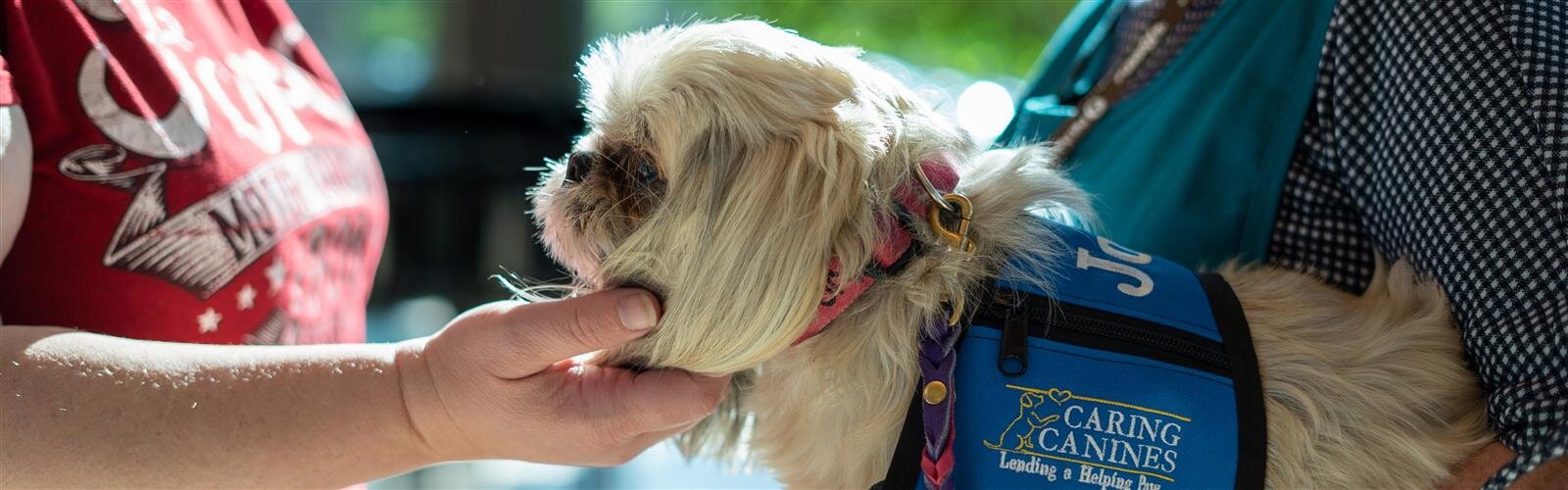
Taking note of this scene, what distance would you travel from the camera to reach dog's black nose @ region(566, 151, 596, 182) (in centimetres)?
118

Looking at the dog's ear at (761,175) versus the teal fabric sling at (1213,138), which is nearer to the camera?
the dog's ear at (761,175)

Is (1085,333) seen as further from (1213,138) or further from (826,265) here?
(1213,138)

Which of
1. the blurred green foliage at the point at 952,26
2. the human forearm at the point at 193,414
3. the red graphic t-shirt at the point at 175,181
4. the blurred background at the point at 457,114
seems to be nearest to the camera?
the human forearm at the point at 193,414

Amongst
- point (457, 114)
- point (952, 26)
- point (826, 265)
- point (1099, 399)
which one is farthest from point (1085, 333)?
point (952, 26)

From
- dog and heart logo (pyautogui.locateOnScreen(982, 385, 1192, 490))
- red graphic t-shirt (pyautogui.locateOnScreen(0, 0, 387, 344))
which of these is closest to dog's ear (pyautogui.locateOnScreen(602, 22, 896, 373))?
dog and heart logo (pyautogui.locateOnScreen(982, 385, 1192, 490))

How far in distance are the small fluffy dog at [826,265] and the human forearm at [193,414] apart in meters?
0.29

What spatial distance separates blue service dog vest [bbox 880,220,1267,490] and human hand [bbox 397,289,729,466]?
0.29m

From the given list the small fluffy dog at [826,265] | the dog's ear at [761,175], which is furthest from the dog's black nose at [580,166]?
the dog's ear at [761,175]

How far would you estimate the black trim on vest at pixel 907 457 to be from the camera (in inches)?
44.3

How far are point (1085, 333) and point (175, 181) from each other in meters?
1.01

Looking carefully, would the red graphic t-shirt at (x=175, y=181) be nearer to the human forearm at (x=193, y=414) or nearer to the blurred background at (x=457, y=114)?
the human forearm at (x=193, y=414)

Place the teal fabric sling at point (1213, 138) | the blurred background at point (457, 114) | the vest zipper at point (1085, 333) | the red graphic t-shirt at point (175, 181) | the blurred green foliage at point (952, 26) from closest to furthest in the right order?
1. the red graphic t-shirt at point (175, 181)
2. the vest zipper at point (1085, 333)
3. the teal fabric sling at point (1213, 138)
4. the blurred background at point (457, 114)
5. the blurred green foliage at point (952, 26)

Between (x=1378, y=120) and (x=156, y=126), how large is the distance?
4.70 feet

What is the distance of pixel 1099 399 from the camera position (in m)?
1.12
